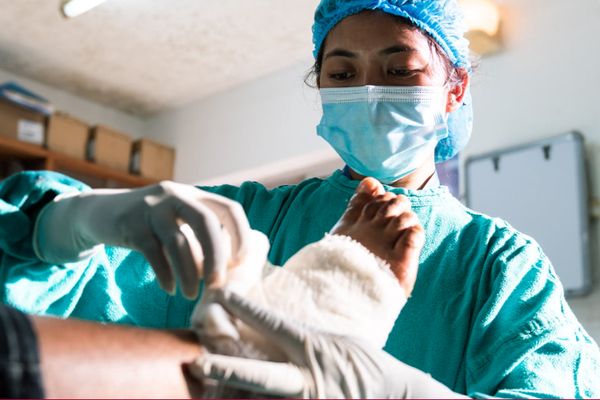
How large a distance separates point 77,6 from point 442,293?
294 centimetres

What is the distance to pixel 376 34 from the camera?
1.20 metres

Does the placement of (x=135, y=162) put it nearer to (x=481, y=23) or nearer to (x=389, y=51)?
(x=481, y=23)

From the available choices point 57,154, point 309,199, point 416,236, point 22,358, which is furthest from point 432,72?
point 57,154

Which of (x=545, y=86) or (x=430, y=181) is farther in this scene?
(x=545, y=86)

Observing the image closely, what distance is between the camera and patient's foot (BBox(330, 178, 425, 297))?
827 millimetres

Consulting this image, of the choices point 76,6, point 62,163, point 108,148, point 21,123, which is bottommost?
point 62,163

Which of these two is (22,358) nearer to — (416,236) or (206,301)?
(206,301)

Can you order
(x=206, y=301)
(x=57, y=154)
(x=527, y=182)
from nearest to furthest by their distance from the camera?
(x=206, y=301)
(x=527, y=182)
(x=57, y=154)

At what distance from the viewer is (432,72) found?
124cm

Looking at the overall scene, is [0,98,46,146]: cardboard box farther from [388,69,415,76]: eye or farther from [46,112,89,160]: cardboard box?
[388,69,415,76]: eye

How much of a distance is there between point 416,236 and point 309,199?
42 centimetres

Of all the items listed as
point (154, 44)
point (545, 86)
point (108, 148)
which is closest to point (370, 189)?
point (545, 86)

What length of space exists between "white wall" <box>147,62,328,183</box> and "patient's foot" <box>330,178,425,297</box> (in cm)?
267

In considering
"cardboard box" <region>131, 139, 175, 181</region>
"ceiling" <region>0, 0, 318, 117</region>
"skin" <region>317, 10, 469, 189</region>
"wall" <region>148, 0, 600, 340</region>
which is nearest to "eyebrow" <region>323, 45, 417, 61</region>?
"skin" <region>317, 10, 469, 189</region>
